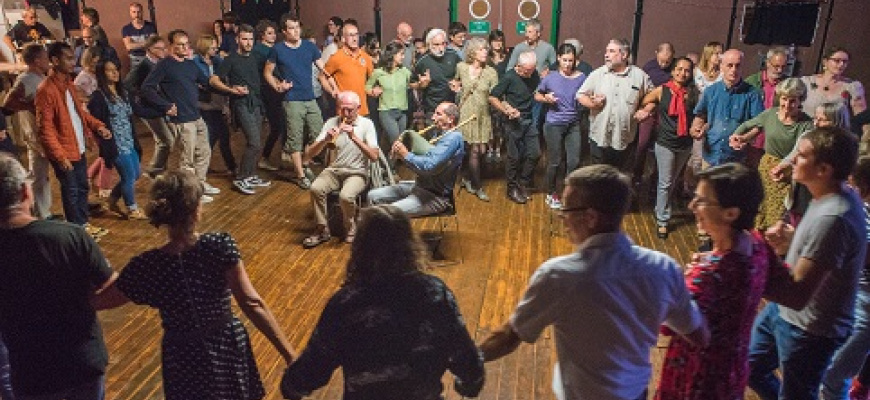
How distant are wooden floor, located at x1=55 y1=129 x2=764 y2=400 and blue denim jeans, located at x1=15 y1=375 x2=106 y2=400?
0.82 m

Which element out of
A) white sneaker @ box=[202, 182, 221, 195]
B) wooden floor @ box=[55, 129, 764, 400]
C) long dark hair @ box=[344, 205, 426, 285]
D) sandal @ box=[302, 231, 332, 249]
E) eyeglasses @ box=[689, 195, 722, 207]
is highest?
eyeglasses @ box=[689, 195, 722, 207]

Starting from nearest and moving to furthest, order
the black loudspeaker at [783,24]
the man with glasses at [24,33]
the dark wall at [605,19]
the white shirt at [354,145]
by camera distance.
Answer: the white shirt at [354,145] < the black loudspeaker at [783,24] < the man with glasses at [24,33] < the dark wall at [605,19]

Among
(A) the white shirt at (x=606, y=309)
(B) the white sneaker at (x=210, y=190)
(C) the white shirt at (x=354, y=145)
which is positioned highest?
(A) the white shirt at (x=606, y=309)

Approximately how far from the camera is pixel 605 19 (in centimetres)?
984

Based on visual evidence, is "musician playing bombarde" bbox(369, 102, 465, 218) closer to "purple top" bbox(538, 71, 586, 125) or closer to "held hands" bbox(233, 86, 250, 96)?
"purple top" bbox(538, 71, 586, 125)

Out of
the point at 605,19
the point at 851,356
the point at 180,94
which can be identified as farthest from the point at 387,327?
the point at 605,19

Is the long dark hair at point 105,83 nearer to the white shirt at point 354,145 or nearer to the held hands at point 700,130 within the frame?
the white shirt at point 354,145

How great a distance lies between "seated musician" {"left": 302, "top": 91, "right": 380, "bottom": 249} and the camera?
185 inches

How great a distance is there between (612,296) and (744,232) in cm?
55

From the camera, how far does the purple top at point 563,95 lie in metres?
5.50

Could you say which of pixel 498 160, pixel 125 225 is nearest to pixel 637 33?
pixel 498 160

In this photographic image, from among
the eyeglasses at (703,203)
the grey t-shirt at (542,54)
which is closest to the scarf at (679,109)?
the grey t-shirt at (542,54)

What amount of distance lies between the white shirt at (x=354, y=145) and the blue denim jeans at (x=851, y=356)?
130 inches

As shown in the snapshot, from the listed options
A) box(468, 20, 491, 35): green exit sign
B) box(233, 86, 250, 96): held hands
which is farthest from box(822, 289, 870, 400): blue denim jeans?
box(468, 20, 491, 35): green exit sign
